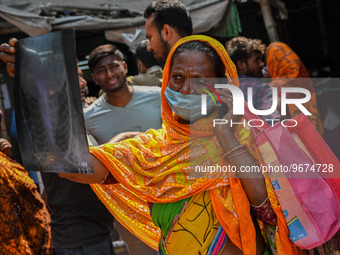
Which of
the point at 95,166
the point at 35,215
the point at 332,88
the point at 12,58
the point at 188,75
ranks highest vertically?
the point at 12,58

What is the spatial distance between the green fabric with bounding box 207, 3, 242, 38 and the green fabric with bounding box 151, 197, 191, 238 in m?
4.58

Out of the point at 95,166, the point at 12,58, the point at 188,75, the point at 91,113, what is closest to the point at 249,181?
the point at 188,75

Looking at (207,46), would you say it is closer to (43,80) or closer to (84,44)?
(43,80)

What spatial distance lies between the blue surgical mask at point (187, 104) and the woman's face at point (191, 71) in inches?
1.1

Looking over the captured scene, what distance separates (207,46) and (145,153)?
64cm

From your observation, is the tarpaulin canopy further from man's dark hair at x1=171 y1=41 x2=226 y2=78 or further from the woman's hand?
man's dark hair at x1=171 y1=41 x2=226 y2=78

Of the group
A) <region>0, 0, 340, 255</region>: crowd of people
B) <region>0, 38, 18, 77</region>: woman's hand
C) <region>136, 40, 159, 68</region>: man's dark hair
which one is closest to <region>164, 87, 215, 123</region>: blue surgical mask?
<region>0, 0, 340, 255</region>: crowd of people

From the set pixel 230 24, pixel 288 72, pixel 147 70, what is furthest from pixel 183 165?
pixel 230 24

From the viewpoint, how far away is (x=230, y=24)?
683 centimetres

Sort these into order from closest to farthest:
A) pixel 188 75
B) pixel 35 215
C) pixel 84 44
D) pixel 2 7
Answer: pixel 188 75
pixel 35 215
pixel 2 7
pixel 84 44

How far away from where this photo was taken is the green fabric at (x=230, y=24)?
22.2 feet

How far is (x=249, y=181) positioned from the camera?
2.33 m

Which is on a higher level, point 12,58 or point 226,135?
point 12,58

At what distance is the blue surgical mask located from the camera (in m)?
2.52
